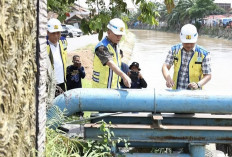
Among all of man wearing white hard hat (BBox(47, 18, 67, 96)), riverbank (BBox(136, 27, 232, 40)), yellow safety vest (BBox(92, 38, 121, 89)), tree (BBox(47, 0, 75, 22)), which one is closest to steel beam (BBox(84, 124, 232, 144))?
yellow safety vest (BBox(92, 38, 121, 89))

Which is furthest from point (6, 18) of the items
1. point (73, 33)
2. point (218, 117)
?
point (73, 33)

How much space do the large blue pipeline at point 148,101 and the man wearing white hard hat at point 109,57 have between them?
0.27 m

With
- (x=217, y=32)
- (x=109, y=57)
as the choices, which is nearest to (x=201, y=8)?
(x=217, y=32)

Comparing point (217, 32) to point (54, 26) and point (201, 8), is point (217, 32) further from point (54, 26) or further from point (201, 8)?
point (54, 26)

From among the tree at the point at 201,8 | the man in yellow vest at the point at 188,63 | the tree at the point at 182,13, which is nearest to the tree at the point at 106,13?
the man in yellow vest at the point at 188,63

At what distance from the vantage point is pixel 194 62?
3.77m

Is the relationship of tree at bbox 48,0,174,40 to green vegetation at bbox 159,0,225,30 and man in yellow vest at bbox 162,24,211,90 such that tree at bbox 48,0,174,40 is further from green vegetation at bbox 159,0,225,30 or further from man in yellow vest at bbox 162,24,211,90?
green vegetation at bbox 159,0,225,30

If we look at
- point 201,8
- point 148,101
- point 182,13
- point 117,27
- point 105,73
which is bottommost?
point 148,101

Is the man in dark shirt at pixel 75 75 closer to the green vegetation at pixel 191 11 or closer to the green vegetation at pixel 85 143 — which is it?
the green vegetation at pixel 85 143

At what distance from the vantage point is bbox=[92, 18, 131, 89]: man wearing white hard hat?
3.46 m

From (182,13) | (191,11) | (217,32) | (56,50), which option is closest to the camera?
(56,50)

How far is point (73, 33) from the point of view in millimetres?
31547

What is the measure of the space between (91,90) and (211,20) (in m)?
47.6

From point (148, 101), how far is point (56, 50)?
1.42 meters
